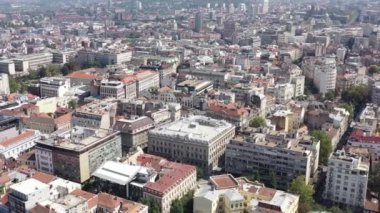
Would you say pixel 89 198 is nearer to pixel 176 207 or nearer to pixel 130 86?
pixel 176 207

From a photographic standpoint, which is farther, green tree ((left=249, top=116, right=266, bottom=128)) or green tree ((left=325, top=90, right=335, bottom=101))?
green tree ((left=325, top=90, right=335, bottom=101))

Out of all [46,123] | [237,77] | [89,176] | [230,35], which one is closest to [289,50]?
[237,77]

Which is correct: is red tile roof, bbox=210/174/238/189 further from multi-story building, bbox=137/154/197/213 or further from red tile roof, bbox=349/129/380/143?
red tile roof, bbox=349/129/380/143

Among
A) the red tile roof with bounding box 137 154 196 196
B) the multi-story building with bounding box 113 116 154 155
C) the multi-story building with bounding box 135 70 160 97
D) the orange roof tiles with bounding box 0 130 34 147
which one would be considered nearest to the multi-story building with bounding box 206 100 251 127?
the multi-story building with bounding box 113 116 154 155

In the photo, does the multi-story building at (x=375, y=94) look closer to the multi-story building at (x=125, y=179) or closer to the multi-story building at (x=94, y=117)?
the multi-story building at (x=94, y=117)

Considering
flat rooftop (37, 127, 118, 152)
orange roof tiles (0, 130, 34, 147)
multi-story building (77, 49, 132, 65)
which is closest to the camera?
flat rooftop (37, 127, 118, 152)

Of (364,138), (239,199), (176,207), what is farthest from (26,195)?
(364,138)

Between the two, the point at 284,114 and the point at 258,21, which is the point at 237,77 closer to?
the point at 284,114
